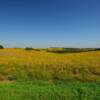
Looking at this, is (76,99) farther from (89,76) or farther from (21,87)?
(89,76)

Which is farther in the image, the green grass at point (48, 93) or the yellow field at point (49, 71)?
the yellow field at point (49, 71)

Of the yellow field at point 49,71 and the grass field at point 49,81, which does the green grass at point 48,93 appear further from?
the yellow field at point 49,71

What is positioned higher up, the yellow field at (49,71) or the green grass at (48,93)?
the yellow field at (49,71)

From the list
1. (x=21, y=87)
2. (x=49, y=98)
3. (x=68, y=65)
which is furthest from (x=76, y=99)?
(x=68, y=65)

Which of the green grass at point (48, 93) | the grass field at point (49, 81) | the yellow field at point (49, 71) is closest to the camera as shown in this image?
the green grass at point (48, 93)

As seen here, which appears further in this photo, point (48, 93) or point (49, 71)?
point (49, 71)

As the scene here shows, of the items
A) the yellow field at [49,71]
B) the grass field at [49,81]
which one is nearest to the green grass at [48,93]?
the grass field at [49,81]

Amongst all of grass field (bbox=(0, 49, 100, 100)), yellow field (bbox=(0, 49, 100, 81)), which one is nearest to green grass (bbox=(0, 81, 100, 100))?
grass field (bbox=(0, 49, 100, 100))

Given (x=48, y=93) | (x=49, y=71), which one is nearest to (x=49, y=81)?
(x=49, y=71)

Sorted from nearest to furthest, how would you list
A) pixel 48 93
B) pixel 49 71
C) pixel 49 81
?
pixel 48 93
pixel 49 81
pixel 49 71

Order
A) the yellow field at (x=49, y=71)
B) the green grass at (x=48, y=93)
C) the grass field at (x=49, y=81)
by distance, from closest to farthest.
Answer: the green grass at (x=48, y=93)
the grass field at (x=49, y=81)
the yellow field at (x=49, y=71)

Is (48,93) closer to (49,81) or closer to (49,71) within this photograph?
(49,81)

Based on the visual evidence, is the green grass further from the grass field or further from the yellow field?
the yellow field

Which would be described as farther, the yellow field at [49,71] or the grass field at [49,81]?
the yellow field at [49,71]
